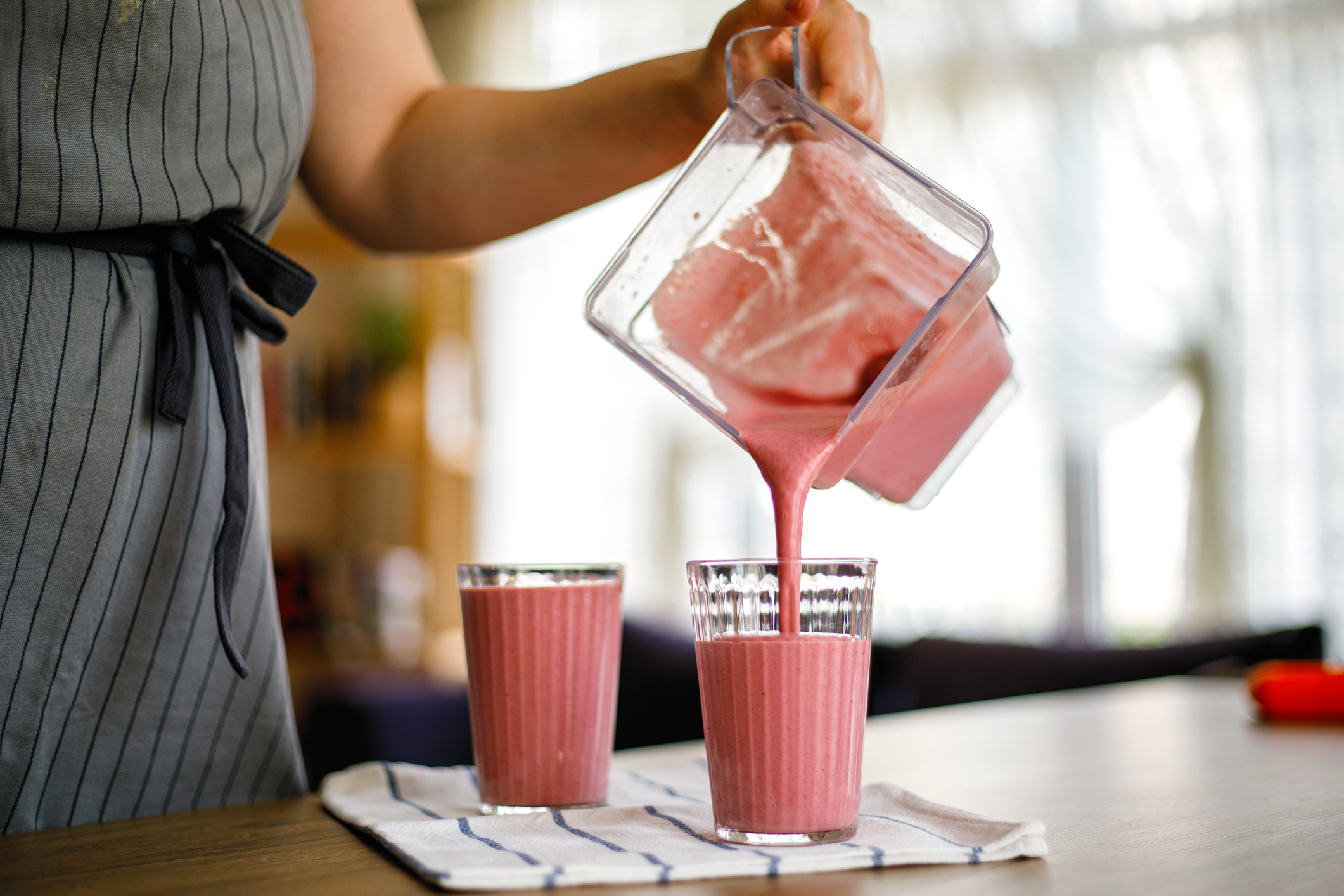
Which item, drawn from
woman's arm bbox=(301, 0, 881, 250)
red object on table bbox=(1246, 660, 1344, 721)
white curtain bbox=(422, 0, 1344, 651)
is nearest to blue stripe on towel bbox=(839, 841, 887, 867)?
woman's arm bbox=(301, 0, 881, 250)

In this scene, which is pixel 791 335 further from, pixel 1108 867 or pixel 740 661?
pixel 1108 867

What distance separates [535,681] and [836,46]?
40 centimetres

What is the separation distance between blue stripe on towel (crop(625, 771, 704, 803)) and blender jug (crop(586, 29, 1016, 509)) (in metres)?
0.21

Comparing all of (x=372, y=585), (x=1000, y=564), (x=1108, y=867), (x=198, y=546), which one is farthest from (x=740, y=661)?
(x=372, y=585)

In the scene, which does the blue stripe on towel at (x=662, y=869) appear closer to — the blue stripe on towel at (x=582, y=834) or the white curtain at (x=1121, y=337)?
the blue stripe on towel at (x=582, y=834)

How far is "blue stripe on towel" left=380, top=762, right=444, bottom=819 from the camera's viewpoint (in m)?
0.66

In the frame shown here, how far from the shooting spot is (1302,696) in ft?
3.70

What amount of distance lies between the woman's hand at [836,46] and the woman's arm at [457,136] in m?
0.09

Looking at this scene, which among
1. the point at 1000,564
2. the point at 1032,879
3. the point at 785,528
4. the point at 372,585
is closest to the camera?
the point at 1032,879

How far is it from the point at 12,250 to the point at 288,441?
11.3 ft

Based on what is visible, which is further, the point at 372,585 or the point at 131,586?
the point at 372,585

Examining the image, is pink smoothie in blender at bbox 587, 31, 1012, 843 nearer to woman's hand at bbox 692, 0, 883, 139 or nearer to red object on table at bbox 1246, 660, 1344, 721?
woman's hand at bbox 692, 0, 883, 139

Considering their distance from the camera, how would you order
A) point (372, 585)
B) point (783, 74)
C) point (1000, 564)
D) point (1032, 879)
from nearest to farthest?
point (1032, 879)
point (783, 74)
point (1000, 564)
point (372, 585)

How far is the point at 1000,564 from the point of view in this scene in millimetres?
3268
